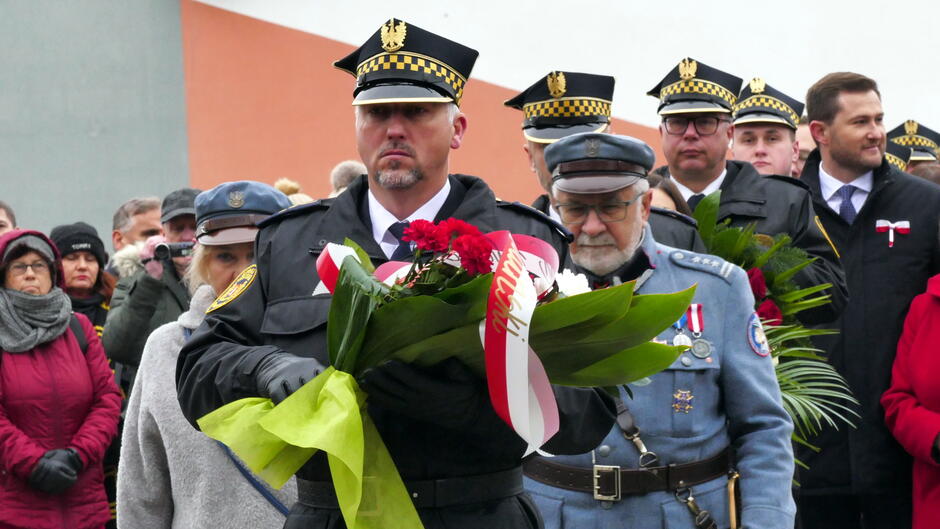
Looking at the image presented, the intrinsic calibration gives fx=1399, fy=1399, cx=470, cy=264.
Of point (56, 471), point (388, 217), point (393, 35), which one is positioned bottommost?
point (56, 471)

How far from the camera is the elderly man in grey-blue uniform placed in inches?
142

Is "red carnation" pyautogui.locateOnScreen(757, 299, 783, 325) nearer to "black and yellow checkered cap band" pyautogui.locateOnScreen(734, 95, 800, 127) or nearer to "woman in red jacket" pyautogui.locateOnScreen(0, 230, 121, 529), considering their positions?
"black and yellow checkered cap band" pyautogui.locateOnScreen(734, 95, 800, 127)

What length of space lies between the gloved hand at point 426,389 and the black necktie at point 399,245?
23.1 inches

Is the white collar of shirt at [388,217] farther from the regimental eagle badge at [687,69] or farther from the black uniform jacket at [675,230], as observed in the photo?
the regimental eagle badge at [687,69]

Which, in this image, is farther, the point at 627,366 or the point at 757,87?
the point at 757,87

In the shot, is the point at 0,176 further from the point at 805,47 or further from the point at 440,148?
the point at 440,148

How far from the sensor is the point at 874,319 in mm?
6105

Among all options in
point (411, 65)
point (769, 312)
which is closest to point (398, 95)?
point (411, 65)

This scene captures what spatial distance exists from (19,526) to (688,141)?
3.25 metres

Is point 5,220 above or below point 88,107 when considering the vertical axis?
below

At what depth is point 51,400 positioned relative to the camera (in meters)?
6.07

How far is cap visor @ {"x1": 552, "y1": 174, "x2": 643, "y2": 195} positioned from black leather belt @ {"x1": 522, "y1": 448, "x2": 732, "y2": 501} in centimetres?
75

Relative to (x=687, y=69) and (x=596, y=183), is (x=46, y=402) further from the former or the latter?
(x=596, y=183)

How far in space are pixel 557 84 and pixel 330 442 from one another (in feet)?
11.4
